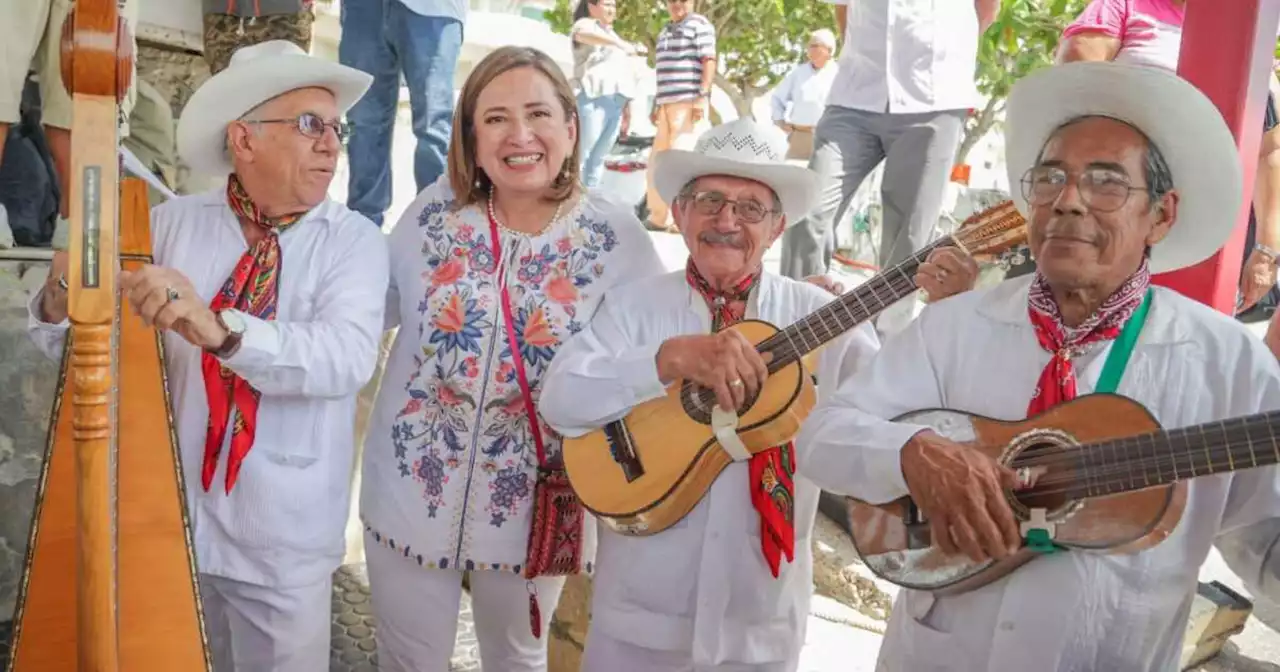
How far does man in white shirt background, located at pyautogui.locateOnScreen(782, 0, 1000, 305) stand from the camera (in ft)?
14.5

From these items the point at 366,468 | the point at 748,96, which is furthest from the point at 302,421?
the point at 748,96

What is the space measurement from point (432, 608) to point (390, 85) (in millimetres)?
2719

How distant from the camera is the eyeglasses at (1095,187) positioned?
170 cm

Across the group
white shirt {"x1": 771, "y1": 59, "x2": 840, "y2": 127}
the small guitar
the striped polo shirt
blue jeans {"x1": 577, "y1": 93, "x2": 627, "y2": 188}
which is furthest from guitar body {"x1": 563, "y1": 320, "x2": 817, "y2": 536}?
white shirt {"x1": 771, "y1": 59, "x2": 840, "y2": 127}

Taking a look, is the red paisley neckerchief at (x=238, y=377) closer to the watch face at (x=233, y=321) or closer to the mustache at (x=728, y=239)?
the watch face at (x=233, y=321)

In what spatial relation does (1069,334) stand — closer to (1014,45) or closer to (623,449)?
(623,449)

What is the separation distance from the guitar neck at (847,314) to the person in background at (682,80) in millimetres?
6004

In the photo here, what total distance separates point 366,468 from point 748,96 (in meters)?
12.9

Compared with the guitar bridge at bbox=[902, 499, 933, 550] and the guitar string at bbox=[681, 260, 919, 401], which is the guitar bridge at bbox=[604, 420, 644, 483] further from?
the guitar bridge at bbox=[902, 499, 933, 550]

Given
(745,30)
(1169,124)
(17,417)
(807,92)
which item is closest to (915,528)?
(1169,124)

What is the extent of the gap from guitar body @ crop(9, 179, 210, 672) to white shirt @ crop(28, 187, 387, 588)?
0.10 metres

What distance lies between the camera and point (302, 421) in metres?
2.35

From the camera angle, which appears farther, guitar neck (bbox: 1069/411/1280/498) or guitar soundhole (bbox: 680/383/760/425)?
guitar soundhole (bbox: 680/383/760/425)

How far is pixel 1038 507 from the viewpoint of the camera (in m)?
1.68
